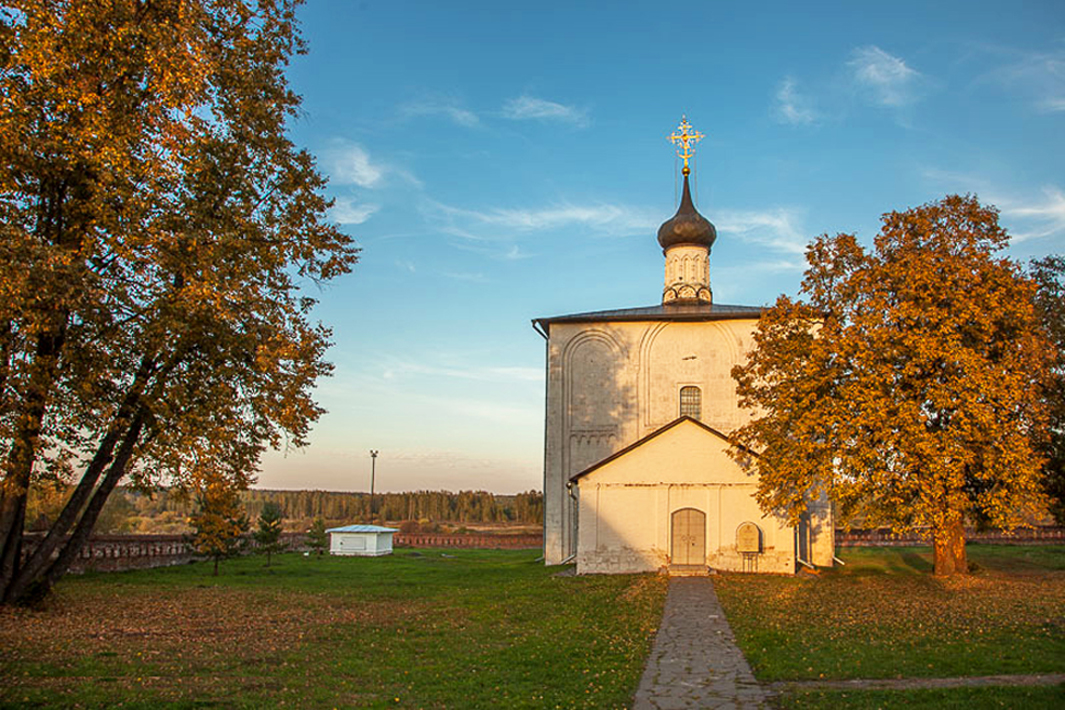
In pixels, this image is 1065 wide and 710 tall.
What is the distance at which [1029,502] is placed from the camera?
61.4ft

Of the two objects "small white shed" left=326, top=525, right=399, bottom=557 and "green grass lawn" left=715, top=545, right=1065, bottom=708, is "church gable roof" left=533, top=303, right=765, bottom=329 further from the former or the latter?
"small white shed" left=326, top=525, right=399, bottom=557

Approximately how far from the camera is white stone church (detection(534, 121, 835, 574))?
79.6 feet

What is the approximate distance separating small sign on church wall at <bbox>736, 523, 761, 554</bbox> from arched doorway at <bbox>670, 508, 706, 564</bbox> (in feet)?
3.42

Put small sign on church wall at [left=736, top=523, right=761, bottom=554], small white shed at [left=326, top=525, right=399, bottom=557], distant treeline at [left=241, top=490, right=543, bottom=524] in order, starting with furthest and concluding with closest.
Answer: distant treeline at [left=241, top=490, right=543, bottom=524] → small white shed at [left=326, top=525, right=399, bottom=557] → small sign on church wall at [left=736, top=523, right=761, bottom=554]

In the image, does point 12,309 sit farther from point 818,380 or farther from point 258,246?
point 818,380

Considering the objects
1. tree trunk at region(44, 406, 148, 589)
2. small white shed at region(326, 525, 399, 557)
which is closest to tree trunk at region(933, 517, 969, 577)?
tree trunk at region(44, 406, 148, 589)

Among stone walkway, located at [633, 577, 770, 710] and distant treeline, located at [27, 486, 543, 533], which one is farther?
distant treeline, located at [27, 486, 543, 533]

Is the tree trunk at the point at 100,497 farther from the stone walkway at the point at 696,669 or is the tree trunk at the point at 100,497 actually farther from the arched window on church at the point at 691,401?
the arched window on church at the point at 691,401

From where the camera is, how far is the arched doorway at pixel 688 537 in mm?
24281

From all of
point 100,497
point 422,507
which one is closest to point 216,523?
point 100,497

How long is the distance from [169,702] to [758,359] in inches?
694

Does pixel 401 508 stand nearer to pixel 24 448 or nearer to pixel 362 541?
pixel 362 541

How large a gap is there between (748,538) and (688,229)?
1442 cm

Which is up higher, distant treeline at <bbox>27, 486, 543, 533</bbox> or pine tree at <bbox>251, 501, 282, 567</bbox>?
pine tree at <bbox>251, 501, 282, 567</bbox>
